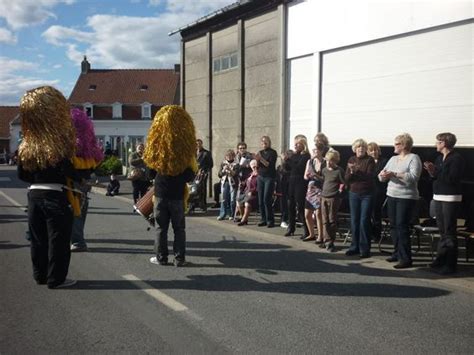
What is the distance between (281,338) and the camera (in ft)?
15.5

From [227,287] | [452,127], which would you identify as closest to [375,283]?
[227,287]

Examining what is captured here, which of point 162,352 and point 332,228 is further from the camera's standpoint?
point 332,228

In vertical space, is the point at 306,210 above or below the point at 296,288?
above

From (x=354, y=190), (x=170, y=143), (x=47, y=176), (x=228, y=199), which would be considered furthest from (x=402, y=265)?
(x=228, y=199)

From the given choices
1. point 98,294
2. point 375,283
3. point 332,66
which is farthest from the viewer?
point 332,66

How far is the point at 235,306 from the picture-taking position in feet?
18.5

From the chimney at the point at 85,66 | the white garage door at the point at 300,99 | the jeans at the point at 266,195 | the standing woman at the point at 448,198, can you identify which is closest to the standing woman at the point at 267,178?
the jeans at the point at 266,195

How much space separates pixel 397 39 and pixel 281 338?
7.67 meters

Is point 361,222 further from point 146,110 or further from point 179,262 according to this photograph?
point 146,110

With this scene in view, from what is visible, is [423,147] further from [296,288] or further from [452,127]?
[296,288]

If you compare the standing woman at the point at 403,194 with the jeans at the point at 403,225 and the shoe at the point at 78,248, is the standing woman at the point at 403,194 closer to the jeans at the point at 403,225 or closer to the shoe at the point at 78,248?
the jeans at the point at 403,225

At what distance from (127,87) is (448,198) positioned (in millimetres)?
56882

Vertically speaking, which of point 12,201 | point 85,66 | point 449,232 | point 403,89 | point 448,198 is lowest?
point 12,201

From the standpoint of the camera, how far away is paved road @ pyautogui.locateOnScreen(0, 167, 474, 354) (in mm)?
4629
